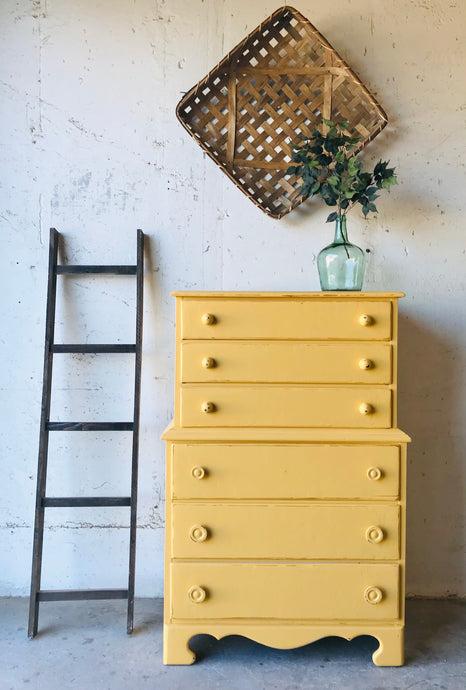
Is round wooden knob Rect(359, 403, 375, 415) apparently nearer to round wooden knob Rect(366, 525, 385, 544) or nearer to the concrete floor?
round wooden knob Rect(366, 525, 385, 544)

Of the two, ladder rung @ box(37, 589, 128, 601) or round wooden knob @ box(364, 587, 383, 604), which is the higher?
round wooden knob @ box(364, 587, 383, 604)

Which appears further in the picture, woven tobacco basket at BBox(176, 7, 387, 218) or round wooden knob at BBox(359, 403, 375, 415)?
woven tobacco basket at BBox(176, 7, 387, 218)

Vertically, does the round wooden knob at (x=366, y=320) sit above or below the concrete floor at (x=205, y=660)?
above

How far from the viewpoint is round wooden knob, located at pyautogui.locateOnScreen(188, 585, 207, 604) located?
6.37ft

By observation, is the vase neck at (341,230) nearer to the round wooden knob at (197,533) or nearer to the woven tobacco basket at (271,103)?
the woven tobacco basket at (271,103)

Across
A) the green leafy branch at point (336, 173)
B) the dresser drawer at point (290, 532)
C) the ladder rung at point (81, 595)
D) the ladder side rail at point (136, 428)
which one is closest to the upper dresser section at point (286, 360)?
the dresser drawer at point (290, 532)

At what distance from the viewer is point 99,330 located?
252 centimetres

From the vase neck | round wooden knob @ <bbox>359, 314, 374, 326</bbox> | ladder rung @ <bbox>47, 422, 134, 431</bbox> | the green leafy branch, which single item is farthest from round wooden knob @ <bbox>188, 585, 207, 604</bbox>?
the green leafy branch

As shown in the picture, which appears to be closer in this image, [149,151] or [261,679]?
[261,679]

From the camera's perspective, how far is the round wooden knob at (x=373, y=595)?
6.32ft

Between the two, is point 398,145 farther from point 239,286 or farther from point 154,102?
point 154,102

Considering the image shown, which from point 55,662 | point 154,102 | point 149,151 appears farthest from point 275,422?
point 154,102

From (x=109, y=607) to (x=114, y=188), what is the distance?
1.98 meters

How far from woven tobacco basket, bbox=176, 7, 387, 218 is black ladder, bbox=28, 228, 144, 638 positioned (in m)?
0.60
